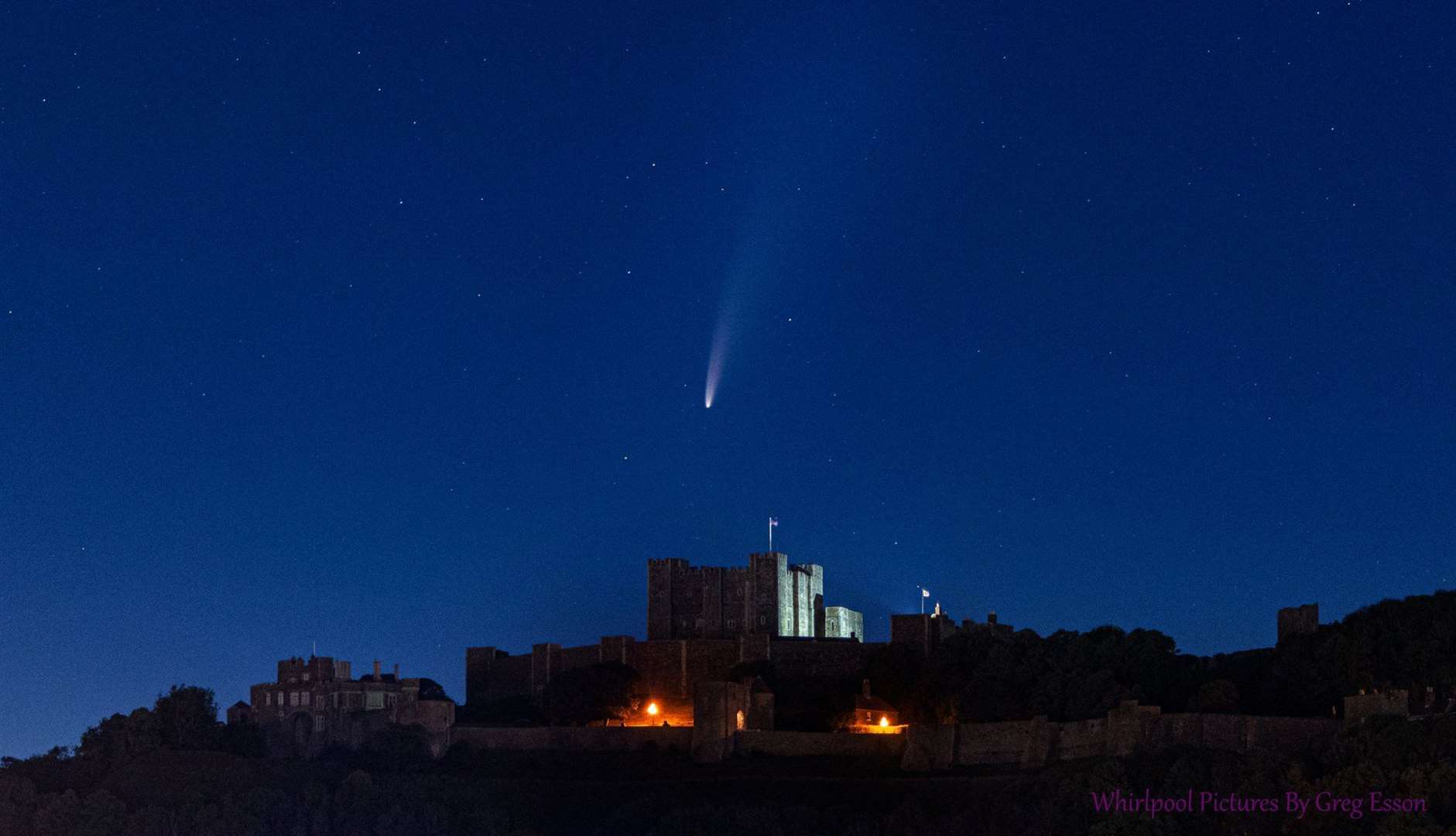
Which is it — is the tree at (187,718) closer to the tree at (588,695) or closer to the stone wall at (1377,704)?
the tree at (588,695)

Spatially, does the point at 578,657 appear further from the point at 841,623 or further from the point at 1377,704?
the point at 1377,704

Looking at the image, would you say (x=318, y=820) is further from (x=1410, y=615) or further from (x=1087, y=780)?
(x=1410, y=615)

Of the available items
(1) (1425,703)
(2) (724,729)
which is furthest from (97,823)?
(1) (1425,703)

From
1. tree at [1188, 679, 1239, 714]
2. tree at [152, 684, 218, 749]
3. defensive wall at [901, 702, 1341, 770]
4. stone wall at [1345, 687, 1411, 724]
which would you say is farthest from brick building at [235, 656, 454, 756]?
stone wall at [1345, 687, 1411, 724]

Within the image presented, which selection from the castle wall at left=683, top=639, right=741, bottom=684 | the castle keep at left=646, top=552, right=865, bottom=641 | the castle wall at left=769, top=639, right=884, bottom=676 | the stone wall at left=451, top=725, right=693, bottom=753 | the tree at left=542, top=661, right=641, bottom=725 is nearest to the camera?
the stone wall at left=451, top=725, right=693, bottom=753

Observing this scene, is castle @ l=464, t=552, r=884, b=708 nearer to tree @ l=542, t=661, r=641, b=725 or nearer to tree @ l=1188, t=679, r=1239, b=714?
tree @ l=542, t=661, r=641, b=725

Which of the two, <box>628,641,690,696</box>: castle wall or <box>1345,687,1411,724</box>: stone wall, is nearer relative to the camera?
<box>1345,687,1411,724</box>: stone wall

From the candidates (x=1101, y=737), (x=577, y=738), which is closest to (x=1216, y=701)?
(x=1101, y=737)
